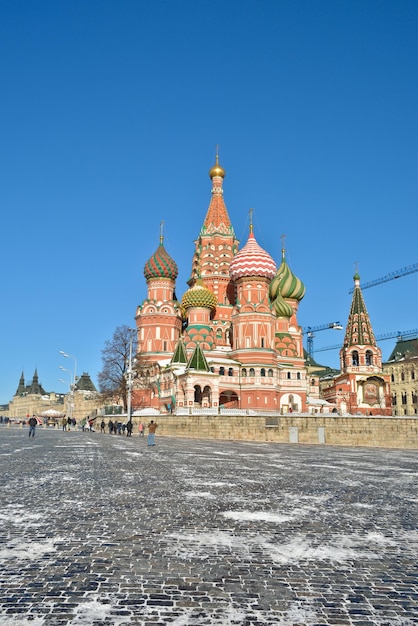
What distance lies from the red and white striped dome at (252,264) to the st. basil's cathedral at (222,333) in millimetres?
109

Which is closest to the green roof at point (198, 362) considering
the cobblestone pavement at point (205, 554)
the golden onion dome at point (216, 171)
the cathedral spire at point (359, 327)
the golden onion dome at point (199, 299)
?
the golden onion dome at point (199, 299)

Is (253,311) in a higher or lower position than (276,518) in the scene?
higher

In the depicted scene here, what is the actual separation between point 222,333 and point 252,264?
28.2ft

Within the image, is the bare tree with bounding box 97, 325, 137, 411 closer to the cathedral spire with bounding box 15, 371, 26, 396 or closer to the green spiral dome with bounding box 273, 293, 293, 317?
the green spiral dome with bounding box 273, 293, 293, 317

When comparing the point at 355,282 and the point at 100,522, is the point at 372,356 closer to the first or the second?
the point at 355,282

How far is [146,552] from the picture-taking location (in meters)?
5.35

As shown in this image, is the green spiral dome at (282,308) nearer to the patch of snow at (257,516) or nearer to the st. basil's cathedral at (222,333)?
the st. basil's cathedral at (222,333)

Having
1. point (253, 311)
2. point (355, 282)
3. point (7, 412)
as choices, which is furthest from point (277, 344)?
point (7, 412)

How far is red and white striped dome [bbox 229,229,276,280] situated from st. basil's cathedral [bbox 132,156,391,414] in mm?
109

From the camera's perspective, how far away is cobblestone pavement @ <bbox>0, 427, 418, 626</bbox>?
3873 mm

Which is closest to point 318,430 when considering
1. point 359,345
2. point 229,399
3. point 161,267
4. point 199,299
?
point 229,399

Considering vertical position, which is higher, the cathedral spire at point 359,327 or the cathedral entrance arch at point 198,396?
the cathedral spire at point 359,327

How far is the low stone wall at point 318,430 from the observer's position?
32469 millimetres

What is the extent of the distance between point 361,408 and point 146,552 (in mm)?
65527
